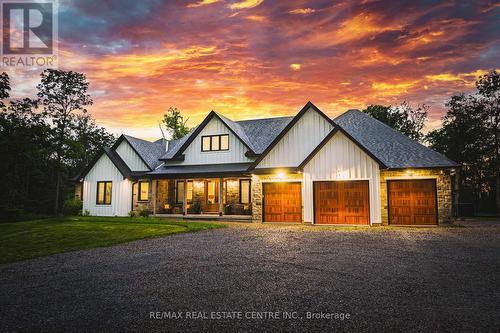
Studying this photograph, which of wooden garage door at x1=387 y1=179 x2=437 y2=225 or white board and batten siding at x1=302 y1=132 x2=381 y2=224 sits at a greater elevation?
white board and batten siding at x1=302 y1=132 x2=381 y2=224

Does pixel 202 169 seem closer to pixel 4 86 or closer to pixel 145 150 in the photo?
pixel 145 150

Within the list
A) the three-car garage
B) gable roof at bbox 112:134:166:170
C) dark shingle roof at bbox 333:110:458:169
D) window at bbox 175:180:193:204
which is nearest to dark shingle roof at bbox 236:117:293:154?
dark shingle roof at bbox 333:110:458:169

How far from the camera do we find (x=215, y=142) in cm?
2392

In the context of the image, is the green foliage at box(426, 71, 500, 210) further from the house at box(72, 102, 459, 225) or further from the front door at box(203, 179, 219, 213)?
the front door at box(203, 179, 219, 213)

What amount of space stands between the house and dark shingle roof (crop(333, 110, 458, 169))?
0.19ft

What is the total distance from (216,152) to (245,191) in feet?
12.8

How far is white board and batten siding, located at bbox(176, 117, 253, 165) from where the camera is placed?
2298 cm

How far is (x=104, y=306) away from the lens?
4.48 metres

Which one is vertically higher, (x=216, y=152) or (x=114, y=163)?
(x=216, y=152)

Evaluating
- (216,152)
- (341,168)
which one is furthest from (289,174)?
(216,152)

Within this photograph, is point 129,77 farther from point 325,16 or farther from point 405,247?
point 405,247

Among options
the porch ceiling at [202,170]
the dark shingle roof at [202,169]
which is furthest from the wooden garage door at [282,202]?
the dark shingle roof at [202,169]

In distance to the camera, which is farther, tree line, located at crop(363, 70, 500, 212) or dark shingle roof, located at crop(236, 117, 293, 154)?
tree line, located at crop(363, 70, 500, 212)

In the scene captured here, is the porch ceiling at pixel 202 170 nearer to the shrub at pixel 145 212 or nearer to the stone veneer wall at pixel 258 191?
the stone veneer wall at pixel 258 191
